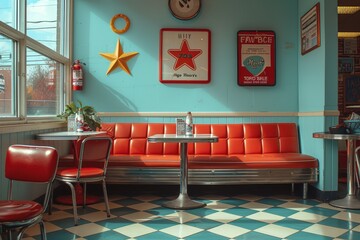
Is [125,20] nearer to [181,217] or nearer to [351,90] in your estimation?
[181,217]

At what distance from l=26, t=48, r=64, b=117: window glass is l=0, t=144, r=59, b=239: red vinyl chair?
1855 mm

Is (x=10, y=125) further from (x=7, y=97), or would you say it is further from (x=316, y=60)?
(x=316, y=60)

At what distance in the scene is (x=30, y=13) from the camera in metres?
4.15

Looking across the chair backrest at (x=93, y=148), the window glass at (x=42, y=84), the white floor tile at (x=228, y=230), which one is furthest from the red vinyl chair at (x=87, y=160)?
the white floor tile at (x=228, y=230)

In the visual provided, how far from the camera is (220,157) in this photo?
4.70m

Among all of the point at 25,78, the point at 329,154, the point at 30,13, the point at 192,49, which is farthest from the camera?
the point at 192,49

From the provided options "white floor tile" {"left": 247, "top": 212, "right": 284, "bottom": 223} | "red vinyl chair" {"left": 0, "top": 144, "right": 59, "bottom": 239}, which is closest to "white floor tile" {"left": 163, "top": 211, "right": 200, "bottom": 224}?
"white floor tile" {"left": 247, "top": 212, "right": 284, "bottom": 223}

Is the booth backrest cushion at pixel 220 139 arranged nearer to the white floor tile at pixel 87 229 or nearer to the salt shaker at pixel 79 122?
the salt shaker at pixel 79 122

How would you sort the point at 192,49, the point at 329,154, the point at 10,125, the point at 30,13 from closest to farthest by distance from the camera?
the point at 10,125 < the point at 30,13 < the point at 329,154 < the point at 192,49

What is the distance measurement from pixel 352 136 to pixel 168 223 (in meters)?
2.10

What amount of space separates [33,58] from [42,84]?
1.40 feet

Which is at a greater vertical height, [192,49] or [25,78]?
[192,49]

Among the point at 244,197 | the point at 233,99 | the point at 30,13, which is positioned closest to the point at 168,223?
the point at 244,197

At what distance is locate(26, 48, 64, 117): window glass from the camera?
4.17 m
